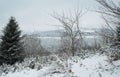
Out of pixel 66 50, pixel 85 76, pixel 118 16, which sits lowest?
pixel 85 76

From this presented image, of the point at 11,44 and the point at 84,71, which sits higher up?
the point at 11,44

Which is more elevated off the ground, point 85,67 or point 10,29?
point 10,29

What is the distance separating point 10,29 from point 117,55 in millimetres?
11861

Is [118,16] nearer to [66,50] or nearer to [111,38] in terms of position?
[111,38]

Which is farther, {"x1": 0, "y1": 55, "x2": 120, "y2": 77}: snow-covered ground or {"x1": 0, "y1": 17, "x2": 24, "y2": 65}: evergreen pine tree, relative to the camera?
{"x1": 0, "y1": 17, "x2": 24, "y2": 65}: evergreen pine tree

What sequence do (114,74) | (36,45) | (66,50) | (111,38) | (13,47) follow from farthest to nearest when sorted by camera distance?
1. (36,45)
2. (13,47)
3. (66,50)
4. (114,74)
5. (111,38)

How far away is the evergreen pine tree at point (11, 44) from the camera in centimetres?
2086

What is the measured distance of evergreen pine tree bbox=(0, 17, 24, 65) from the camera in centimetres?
2086

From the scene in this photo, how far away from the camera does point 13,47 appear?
20844 mm

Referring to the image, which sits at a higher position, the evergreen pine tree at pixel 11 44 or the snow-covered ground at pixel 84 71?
the evergreen pine tree at pixel 11 44

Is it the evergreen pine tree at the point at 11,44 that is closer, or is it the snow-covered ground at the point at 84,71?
the snow-covered ground at the point at 84,71

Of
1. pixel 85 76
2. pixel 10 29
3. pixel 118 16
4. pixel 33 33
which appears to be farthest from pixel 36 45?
pixel 118 16

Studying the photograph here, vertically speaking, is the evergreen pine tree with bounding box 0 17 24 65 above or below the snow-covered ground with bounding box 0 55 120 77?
above

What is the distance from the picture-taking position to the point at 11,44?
21.1 meters
